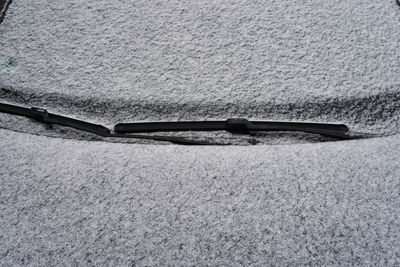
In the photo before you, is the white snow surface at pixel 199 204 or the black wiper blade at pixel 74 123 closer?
the white snow surface at pixel 199 204

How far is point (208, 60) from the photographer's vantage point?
96cm

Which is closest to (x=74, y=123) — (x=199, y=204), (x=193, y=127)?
(x=193, y=127)

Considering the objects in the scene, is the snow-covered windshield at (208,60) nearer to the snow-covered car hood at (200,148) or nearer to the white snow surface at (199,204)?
the snow-covered car hood at (200,148)

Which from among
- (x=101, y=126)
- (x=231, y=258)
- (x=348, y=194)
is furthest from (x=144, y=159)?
(x=348, y=194)

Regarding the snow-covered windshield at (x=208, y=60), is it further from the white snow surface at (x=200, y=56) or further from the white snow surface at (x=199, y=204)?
the white snow surface at (x=199, y=204)

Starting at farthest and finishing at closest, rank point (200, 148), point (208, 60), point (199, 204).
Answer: point (208, 60) < point (200, 148) < point (199, 204)

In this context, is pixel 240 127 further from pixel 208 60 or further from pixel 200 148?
pixel 208 60

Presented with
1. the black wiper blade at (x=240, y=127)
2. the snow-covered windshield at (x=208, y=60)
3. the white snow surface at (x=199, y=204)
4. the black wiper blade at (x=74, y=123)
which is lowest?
the white snow surface at (x=199, y=204)

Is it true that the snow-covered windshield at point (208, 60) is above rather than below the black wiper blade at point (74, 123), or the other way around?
above

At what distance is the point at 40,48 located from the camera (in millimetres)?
1007

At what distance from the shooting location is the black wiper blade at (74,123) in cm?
85

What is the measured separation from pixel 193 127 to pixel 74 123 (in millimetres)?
296

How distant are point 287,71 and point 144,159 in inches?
16.9

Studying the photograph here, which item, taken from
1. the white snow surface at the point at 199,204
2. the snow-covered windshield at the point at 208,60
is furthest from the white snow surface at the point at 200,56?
the white snow surface at the point at 199,204
